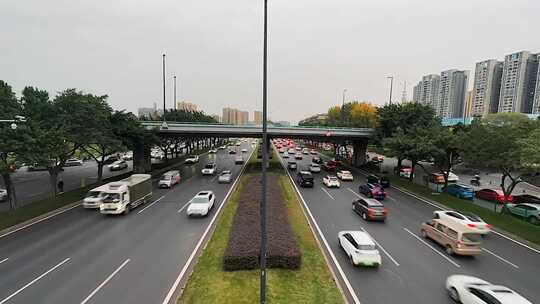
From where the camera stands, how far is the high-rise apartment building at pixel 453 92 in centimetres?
10841

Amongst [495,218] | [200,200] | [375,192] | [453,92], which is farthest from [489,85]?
[200,200]

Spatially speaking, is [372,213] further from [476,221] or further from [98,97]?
[98,97]

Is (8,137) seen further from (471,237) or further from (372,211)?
(471,237)

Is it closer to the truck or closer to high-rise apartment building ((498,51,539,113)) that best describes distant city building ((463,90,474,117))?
high-rise apartment building ((498,51,539,113))

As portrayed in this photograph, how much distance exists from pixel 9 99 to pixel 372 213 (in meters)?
32.6

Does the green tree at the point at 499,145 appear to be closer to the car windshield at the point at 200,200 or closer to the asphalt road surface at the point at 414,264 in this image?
the asphalt road surface at the point at 414,264

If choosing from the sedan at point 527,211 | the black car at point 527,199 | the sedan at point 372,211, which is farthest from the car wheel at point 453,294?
the black car at point 527,199

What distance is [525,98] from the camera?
90.3m

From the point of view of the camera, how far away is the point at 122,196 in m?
23.1

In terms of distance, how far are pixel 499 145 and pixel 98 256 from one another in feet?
108

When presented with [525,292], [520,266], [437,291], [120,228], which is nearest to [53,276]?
[120,228]

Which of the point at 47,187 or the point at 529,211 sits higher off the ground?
the point at 529,211

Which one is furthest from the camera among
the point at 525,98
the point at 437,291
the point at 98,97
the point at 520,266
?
the point at 525,98

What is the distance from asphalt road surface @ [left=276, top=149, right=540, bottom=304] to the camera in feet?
41.5
